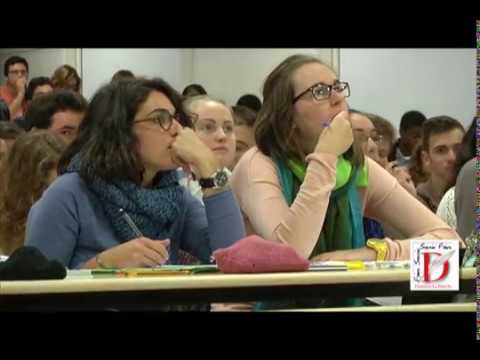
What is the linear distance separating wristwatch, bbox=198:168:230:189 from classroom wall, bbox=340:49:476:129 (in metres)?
3.71

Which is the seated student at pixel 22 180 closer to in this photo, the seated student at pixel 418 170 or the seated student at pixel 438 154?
the seated student at pixel 438 154

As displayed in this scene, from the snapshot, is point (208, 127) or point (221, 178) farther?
point (208, 127)

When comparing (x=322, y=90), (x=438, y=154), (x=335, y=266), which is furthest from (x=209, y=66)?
(x=335, y=266)

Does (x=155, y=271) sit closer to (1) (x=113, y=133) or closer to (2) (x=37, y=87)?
(1) (x=113, y=133)

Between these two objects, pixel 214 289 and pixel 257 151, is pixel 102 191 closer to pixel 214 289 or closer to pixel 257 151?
pixel 257 151

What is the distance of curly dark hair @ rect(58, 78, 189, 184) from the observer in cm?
248

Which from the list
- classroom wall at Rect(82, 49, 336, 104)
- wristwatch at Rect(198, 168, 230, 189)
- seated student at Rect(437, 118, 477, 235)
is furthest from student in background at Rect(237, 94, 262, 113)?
wristwatch at Rect(198, 168, 230, 189)

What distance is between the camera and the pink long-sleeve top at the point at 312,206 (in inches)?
101

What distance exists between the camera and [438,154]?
4.06 meters

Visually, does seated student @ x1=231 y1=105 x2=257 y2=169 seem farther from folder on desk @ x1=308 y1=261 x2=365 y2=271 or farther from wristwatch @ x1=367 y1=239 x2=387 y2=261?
folder on desk @ x1=308 y1=261 x2=365 y2=271

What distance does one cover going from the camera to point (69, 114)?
3.69m

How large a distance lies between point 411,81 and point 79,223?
4205mm
